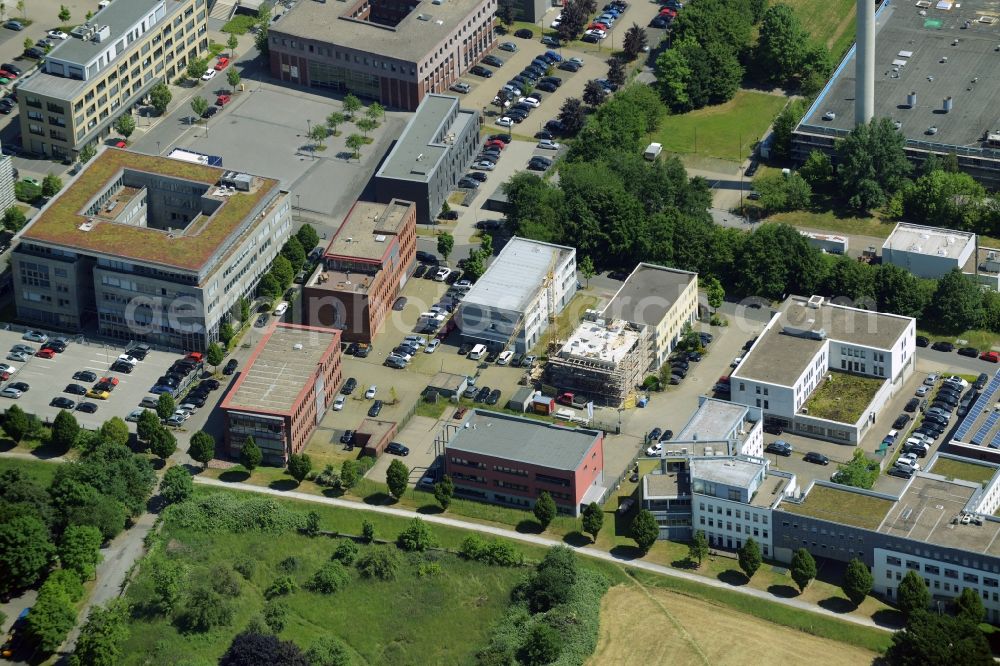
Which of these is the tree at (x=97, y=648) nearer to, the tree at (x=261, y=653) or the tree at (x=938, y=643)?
the tree at (x=261, y=653)

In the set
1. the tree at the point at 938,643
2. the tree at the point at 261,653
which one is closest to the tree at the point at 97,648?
the tree at the point at 261,653

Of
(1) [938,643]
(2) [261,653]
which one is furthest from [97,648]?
(1) [938,643]

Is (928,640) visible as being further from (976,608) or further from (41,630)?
(41,630)

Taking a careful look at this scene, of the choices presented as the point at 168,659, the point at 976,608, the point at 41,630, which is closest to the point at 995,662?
the point at 976,608

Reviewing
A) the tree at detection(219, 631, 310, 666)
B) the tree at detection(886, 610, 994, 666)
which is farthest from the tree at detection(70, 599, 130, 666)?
the tree at detection(886, 610, 994, 666)
